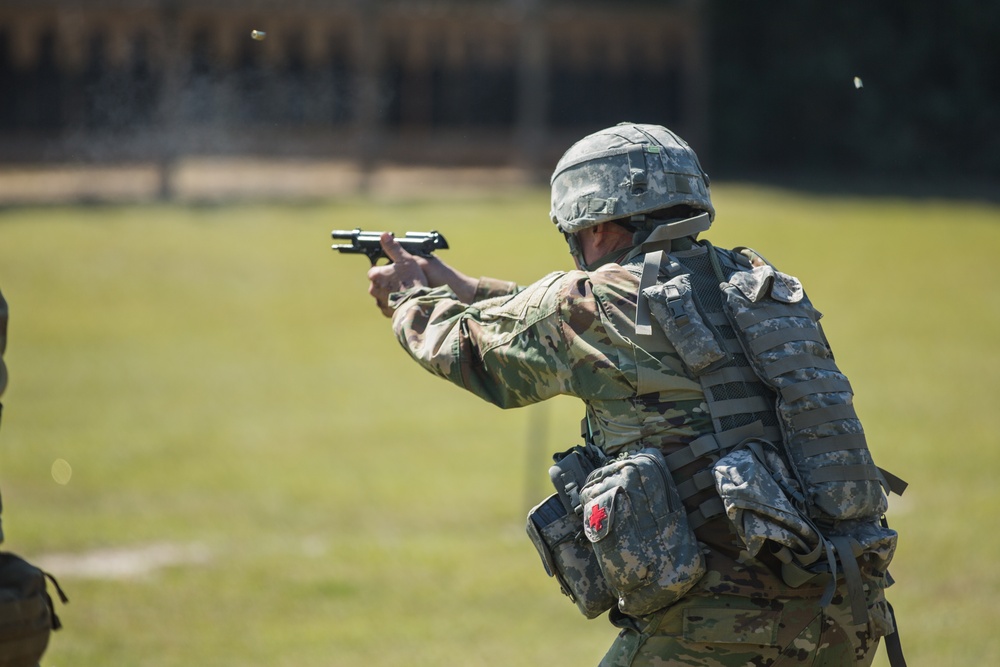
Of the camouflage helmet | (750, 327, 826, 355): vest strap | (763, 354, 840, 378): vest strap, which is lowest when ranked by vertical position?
(763, 354, 840, 378): vest strap

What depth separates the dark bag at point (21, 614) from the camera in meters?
3.27

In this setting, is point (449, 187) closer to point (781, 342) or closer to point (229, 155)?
point (229, 155)

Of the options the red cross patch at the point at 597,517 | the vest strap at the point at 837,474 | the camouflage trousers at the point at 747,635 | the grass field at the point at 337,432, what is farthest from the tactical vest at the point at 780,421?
the grass field at the point at 337,432

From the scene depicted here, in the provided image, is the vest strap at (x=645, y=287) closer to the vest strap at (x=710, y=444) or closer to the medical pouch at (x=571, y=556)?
the vest strap at (x=710, y=444)

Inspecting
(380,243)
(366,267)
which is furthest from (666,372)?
(366,267)

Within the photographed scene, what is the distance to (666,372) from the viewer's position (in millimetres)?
3424

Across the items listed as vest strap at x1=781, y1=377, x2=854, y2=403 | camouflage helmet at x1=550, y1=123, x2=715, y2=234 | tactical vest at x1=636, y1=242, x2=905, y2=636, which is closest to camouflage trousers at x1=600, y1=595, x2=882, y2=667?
tactical vest at x1=636, y1=242, x2=905, y2=636

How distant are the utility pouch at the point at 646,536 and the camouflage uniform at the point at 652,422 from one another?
8cm

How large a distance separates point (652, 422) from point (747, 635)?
624 millimetres

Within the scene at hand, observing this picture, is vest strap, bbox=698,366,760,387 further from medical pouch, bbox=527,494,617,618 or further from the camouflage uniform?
medical pouch, bbox=527,494,617,618

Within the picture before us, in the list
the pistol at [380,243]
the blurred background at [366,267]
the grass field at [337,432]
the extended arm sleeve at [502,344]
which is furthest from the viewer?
the blurred background at [366,267]

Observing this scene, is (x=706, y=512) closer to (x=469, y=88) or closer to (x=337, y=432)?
(x=337, y=432)

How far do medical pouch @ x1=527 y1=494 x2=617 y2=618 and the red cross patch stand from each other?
15 centimetres

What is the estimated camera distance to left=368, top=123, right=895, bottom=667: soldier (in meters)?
3.40
